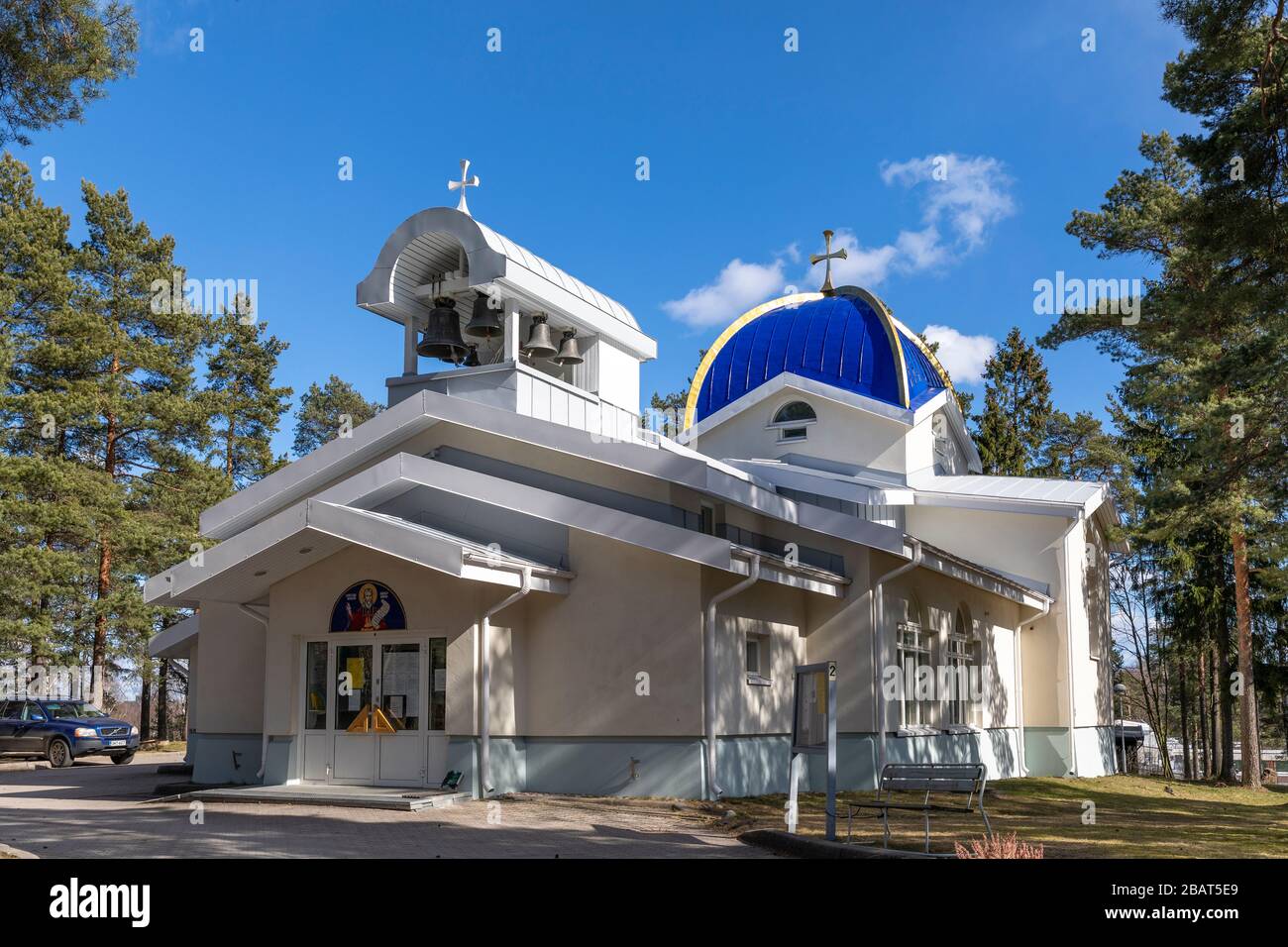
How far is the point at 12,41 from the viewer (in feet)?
37.6

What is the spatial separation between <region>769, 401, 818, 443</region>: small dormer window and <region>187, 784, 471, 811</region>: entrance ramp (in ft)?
42.5

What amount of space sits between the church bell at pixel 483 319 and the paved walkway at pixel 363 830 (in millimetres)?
6393

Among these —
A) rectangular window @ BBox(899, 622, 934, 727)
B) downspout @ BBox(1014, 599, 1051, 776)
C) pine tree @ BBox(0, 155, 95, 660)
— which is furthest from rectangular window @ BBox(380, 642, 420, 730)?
pine tree @ BBox(0, 155, 95, 660)

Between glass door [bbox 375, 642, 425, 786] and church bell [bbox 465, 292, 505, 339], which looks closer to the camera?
glass door [bbox 375, 642, 425, 786]

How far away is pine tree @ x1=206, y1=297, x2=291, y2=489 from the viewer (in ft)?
135

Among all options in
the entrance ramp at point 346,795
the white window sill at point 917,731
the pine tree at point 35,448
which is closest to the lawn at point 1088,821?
the white window sill at point 917,731

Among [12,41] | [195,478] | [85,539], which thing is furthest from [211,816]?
[195,478]

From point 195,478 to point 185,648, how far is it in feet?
49.7

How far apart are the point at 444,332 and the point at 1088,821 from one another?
1031cm

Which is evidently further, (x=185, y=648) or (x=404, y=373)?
(x=185, y=648)

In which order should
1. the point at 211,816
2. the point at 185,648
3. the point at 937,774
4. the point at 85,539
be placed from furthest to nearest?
1. the point at 85,539
2. the point at 185,648
3. the point at 211,816
4. the point at 937,774

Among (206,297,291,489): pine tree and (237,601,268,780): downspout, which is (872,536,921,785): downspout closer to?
(237,601,268,780): downspout

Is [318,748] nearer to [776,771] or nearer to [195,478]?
[776,771]

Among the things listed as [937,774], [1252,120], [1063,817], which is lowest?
[1063,817]
